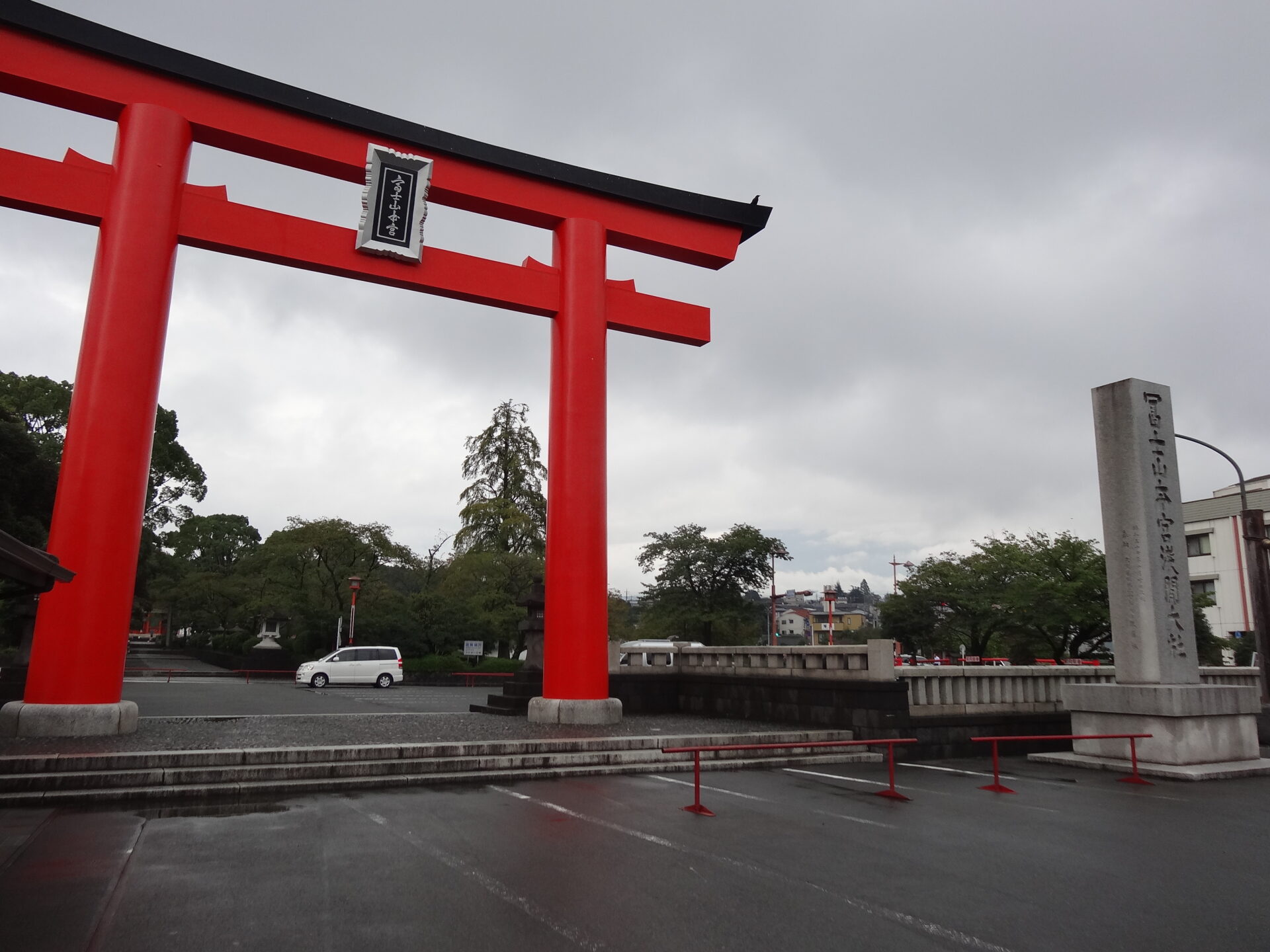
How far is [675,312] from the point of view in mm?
15766

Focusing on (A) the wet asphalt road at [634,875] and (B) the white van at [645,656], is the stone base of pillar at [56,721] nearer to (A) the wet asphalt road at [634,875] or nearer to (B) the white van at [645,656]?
(A) the wet asphalt road at [634,875]

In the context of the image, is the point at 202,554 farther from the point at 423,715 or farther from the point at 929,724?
the point at 929,724

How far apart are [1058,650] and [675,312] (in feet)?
87.7

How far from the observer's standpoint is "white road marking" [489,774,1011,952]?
4.26 meters

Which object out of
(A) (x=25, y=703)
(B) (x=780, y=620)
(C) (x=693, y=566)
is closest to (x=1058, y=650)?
(C) (x=693, y=566)

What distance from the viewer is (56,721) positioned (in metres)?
10.2

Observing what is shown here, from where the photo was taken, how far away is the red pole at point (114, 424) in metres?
10.5

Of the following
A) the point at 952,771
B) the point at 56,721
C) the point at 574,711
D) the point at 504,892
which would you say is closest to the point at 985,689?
the point at 952,771

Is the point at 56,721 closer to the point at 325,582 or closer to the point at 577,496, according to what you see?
the point at 577,496

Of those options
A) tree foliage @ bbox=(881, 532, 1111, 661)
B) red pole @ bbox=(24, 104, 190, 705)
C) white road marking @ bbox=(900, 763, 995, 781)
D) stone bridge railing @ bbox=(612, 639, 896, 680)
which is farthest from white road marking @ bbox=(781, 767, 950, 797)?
tree foliage @ bbox=(881, 532, 1111, 661)

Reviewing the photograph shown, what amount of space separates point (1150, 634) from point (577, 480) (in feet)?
29.2

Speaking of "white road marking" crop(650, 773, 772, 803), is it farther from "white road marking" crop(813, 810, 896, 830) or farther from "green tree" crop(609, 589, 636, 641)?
"green tree" crop(609, 589, 636, 641)

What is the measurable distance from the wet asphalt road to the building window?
4167 cm

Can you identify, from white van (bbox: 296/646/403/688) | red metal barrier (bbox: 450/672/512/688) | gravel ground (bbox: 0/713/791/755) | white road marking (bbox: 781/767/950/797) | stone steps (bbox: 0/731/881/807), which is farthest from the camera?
red metal barrier (bbox: 450/672/512/688)
